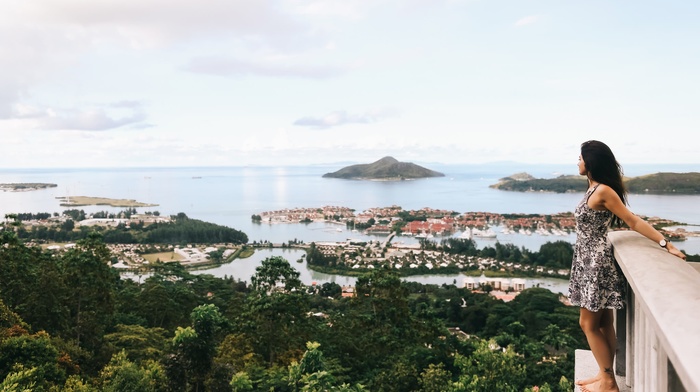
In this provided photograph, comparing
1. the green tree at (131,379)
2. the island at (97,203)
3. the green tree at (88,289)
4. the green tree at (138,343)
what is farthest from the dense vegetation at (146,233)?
the green tree at (131,379)

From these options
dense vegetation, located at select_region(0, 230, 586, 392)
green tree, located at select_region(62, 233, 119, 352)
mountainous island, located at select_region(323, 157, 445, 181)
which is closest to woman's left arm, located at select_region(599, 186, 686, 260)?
dense vegetation, located at select_region(0, 230, 586, 392)

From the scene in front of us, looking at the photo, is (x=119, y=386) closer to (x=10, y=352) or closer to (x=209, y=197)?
(x=10, y=352)

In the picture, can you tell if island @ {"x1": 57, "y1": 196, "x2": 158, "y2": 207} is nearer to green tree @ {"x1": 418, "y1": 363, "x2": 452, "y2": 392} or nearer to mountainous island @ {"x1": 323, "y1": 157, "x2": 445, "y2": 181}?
mountainous island @ {"x1": 323, "y1": 157, "x2": 445, "y2": 181}

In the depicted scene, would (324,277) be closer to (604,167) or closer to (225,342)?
(225,342)

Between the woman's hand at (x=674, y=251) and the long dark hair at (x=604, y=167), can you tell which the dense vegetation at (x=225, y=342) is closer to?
the long dark hair at (x=604, y=167)

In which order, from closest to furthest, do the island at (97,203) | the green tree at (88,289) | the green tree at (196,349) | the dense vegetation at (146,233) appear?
the green tree at (196,349)
the green tree at (88,289)
the dense vegetation at (146,233)
the island at (97,203)

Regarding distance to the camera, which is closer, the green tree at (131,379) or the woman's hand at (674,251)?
the woman's hand at (674,251)

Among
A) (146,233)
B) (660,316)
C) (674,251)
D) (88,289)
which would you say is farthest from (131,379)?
(146,233)

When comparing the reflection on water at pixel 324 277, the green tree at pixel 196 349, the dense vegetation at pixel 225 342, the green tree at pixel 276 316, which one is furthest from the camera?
the reflection on water at pixel 324 277
